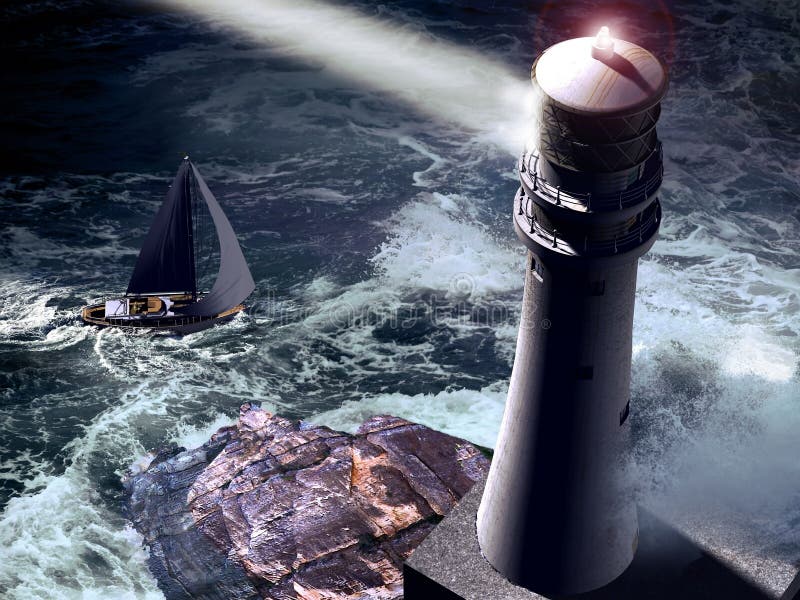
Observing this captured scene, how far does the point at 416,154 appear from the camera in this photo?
70562mm

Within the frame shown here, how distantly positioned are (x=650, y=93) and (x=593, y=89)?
1.06 m

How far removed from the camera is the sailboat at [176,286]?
50.0 m

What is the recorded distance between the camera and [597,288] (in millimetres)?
19219

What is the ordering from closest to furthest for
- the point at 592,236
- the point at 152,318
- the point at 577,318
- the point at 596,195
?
the point at 596,195 → the point at 592,236 → the point at 577,318 → the point at 152,318

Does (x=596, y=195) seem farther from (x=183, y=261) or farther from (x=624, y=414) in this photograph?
(x=183, y=261)

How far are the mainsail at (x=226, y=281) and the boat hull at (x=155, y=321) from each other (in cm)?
52

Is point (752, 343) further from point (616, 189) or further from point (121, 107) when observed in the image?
point (121, 107)

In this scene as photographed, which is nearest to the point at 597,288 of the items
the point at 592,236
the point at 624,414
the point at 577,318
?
the point at 577,318

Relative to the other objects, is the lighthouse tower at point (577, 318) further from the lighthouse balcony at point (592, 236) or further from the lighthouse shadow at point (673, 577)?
the lighthouse shadow at point (673, 577)

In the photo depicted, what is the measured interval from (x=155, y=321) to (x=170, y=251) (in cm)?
412

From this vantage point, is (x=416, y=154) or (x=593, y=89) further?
(x=416, y=154)

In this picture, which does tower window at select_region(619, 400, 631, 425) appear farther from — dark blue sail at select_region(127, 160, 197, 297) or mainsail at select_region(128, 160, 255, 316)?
dark blue sail at select_region(127, 160, 197, 297)

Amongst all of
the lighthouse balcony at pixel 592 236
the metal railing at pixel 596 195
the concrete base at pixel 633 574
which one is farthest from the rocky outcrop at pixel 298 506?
the metal railing at pixel 596 195

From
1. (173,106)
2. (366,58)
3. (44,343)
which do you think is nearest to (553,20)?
(366,58)
